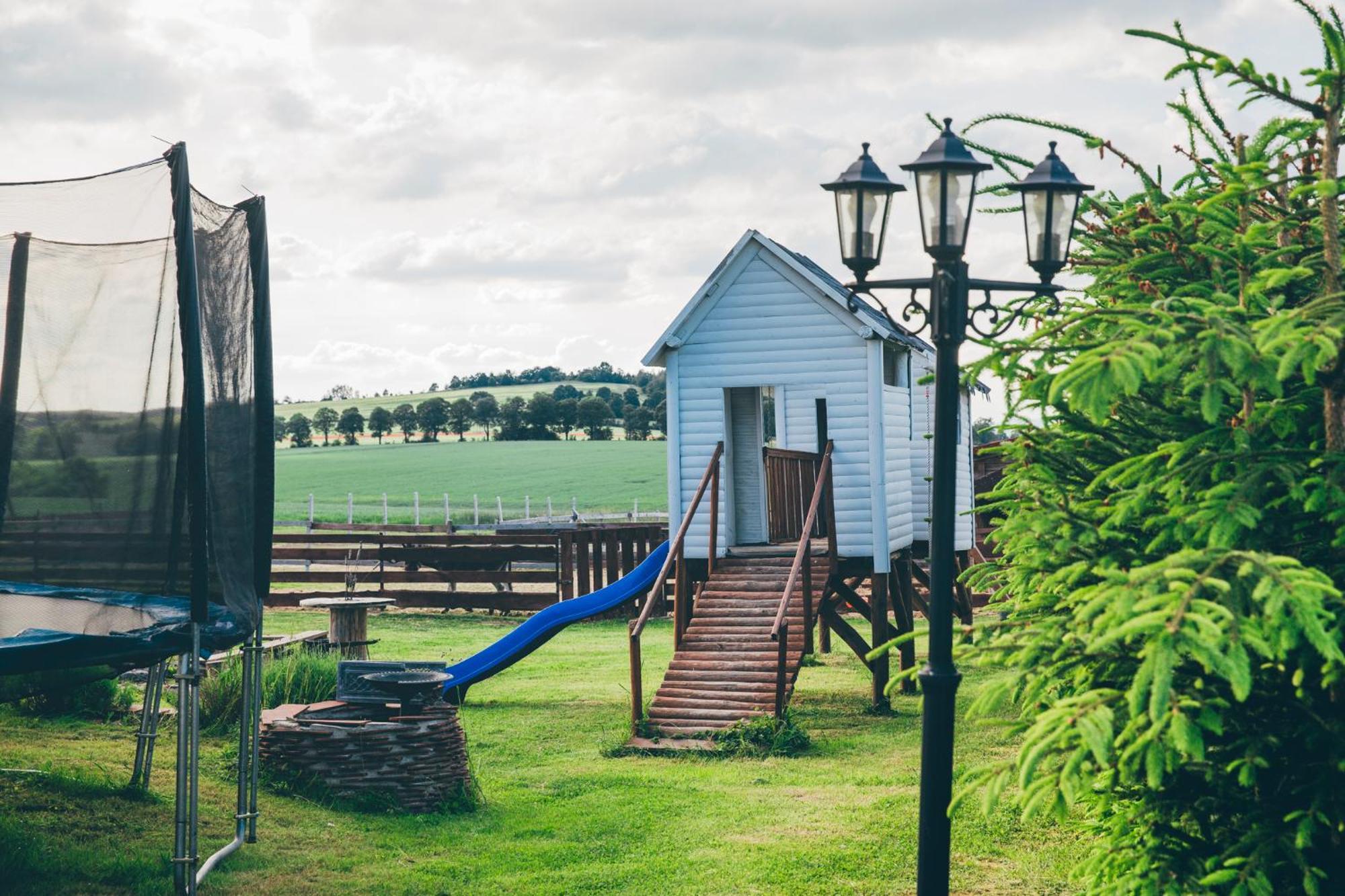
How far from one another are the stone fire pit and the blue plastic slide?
4.83 meters

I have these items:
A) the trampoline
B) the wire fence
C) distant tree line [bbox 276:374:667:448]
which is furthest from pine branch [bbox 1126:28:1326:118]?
distant tree line [bbox 276:374:667:448]

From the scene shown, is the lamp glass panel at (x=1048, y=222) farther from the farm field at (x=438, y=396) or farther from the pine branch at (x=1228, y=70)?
the farm field at (x=438, y=396)

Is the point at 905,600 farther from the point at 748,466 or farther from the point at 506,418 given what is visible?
the point at 506,418

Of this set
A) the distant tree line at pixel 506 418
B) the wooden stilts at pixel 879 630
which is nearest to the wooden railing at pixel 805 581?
the wooden stilts at pixel 879 630

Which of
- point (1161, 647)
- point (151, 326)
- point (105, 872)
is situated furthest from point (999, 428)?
point (105, 872)

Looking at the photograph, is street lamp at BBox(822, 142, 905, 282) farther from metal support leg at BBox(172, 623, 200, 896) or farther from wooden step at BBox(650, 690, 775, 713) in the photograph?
wooden step at BBox(650, 690, 775, 713)

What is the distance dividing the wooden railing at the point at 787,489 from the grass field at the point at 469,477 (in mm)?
29026

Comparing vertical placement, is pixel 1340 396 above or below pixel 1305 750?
above

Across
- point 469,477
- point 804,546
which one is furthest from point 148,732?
point 469,477

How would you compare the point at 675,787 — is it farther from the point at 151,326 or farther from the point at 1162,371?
the point at 1162,371

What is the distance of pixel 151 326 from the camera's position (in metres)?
7.42

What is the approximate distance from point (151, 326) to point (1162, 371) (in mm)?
5777

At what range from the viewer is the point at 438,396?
100062mm

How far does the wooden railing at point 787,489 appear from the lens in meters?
14.8
